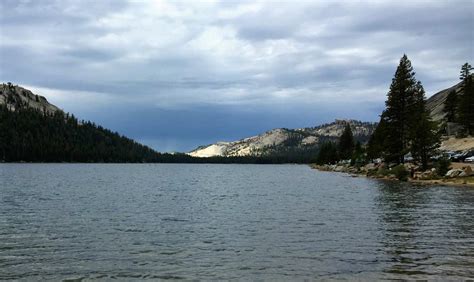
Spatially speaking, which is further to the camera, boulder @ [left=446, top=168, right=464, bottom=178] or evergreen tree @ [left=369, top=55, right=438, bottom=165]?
evergreen tree @ [left=369, top=55, right=438, bottom=165]

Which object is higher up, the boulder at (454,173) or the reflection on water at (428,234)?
the boulder at (454,173)

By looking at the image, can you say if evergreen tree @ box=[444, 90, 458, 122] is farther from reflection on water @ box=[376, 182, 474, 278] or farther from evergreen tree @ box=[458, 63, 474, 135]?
reflection on water @ box=[376, 182, 474, 278]

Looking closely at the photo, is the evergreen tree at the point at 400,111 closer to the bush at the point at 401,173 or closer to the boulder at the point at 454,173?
the bush at the point at 401,173

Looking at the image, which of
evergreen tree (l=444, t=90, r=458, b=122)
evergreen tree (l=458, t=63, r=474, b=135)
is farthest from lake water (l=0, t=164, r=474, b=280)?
evergreen tree (l=444, t=90, r=458, b=122)

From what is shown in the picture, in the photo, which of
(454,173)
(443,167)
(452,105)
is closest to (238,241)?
(454,173)

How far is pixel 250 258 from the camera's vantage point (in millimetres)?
20062

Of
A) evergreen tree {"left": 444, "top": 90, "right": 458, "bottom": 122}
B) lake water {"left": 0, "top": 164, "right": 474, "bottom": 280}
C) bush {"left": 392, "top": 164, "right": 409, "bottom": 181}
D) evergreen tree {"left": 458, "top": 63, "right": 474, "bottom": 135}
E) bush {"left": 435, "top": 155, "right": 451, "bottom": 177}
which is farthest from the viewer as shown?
evergreen tree {"left": 444, "top": 90, "right": 458, "bottom": 122}

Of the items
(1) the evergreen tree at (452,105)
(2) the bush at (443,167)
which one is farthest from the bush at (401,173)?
(1) the evergreen tree at (452,105)

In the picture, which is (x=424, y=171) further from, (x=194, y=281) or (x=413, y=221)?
(x=194, y=281)

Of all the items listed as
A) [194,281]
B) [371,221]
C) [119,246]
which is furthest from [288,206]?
[194,281]

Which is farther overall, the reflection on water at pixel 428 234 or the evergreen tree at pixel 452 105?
the evergreen tree at pixel 452 105

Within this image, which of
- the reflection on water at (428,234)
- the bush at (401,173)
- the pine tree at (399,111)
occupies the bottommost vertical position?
the reflection on water at (428,234)

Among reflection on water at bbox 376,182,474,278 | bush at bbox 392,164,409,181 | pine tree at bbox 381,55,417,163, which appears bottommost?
reflection on water at bbox 376,182,474,278

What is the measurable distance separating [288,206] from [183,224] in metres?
14.3
